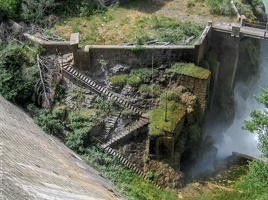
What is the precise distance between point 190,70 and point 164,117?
2.67m

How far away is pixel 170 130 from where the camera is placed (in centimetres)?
→ 1673

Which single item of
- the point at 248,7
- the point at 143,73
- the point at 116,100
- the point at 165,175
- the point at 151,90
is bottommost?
the point at 165,175

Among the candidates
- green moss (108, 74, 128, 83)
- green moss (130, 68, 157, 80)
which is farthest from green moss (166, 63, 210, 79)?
green moss (108, 74, 128, 83)

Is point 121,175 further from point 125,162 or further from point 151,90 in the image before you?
point 151,90

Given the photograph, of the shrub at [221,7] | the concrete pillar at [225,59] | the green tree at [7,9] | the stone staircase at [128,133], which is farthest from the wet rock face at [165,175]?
the shrub at [221,7]

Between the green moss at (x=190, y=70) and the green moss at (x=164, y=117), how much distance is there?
1.56 metres

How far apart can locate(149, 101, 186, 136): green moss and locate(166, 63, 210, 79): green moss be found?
1559 mm

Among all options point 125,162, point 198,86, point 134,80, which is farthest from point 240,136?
point 125,162

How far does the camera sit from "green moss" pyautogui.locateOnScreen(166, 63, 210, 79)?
59.0ft

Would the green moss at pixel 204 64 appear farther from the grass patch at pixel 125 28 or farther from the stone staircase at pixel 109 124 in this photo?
the stone staircase at pixel 109 124

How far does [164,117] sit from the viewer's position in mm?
17375

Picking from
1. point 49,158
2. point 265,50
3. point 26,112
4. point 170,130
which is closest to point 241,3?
point 265,50

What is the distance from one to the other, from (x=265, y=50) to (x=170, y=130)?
668 inches

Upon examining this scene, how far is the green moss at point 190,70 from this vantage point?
59.0 ft
